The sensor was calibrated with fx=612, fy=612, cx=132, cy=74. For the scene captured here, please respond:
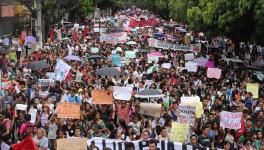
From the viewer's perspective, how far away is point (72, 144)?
10656 millimetres

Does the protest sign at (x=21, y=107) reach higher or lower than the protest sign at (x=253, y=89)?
higher

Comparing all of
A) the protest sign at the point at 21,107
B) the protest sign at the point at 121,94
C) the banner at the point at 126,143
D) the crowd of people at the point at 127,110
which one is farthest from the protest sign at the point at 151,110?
the banner at the point at 126,143

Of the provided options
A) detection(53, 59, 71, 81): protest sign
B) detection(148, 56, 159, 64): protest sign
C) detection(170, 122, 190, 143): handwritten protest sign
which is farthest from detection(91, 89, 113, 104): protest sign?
detection(148, 56, 159, 64): protest sign

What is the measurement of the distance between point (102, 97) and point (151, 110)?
5.18 feet

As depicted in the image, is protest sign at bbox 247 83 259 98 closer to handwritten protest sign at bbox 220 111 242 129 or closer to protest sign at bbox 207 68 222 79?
protest sign at bbox 207 68 222 79

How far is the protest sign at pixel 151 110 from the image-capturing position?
14.4 meters

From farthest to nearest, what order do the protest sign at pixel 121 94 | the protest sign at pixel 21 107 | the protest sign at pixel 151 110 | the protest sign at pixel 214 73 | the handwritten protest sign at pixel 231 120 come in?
the protest sign at pixel 214 73 → the protest sign at pixel 121 94 → the protest sign at pixel 151 110 → the protest sign at pixel 21 107 → the handwritten protest sign at pixel 231 120

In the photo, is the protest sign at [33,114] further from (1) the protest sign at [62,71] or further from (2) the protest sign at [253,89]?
(2) the protest sign at [253,89]

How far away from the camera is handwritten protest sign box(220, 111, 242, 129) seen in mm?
13250

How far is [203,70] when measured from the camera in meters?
25.7

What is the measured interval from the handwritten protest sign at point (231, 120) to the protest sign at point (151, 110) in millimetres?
1703

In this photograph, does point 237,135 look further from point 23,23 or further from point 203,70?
point 23,23

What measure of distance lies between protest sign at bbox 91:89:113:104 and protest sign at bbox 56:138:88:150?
470 cm

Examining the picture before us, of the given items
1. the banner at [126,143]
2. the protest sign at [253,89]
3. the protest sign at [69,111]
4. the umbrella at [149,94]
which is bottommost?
the protest sign at [253,89]
